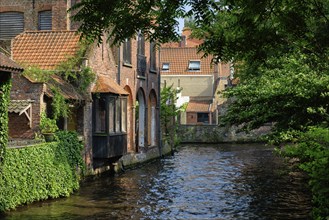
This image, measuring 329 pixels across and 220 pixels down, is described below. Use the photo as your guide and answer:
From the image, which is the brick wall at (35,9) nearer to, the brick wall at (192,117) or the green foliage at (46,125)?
the green foliage at (46,125)

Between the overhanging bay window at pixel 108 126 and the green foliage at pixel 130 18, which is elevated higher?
the green foliage at pixel 130 18

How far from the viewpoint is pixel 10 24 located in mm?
27984

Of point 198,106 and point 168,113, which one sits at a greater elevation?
point 198,106

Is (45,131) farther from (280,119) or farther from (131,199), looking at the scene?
(280,119)

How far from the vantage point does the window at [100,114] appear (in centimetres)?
2356

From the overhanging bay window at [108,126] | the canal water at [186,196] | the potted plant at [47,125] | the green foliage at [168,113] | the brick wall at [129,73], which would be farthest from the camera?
the green foliage at [168,113]

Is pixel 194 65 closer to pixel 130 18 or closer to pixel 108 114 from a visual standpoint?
pixel 108 114

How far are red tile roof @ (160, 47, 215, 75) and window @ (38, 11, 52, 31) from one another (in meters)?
30.3

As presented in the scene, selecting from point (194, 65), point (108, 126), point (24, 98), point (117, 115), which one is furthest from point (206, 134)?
point (24, 98)

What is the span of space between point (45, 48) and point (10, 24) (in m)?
5.25

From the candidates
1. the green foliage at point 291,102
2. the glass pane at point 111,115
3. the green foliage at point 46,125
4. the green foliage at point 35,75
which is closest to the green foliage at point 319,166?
the green foliage at point 291,102

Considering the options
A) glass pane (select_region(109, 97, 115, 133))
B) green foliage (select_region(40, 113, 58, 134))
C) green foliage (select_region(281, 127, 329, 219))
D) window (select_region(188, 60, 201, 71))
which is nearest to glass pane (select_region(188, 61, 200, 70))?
window (select_region(188, 60, 201, 71))

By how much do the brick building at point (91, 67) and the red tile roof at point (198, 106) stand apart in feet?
83.0

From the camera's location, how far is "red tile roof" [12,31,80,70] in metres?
23.0
